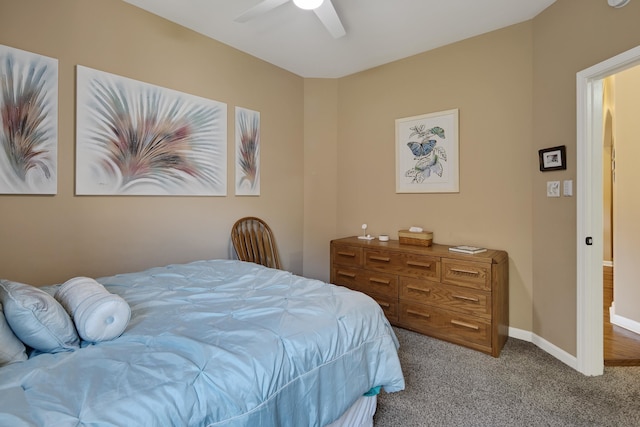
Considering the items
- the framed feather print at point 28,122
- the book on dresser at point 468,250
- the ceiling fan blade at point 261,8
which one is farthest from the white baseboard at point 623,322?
the framed feather print at point 28,122

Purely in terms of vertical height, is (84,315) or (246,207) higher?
(246,207)

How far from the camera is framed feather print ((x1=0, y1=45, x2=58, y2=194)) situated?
6.09 feet

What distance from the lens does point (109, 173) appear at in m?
2.27

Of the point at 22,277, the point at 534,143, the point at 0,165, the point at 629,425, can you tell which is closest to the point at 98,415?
the point at 22,277

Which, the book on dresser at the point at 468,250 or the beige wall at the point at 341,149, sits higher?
the beige wall at the point at 341,149

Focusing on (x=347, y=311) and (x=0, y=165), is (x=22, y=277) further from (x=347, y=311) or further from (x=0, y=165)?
(x=347, y=311)

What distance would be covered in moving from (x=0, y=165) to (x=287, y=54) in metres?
2.51

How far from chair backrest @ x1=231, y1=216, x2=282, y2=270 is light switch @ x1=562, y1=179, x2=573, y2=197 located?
2.60 m

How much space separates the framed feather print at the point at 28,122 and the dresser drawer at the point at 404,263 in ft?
8.31

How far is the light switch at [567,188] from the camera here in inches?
86.8

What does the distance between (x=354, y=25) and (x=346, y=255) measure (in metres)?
2.13

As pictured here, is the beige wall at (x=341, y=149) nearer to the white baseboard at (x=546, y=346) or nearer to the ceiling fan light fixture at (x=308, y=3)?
the white baseboard at (x=546, y=346)

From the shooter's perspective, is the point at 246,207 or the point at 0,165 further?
the point at 246,207

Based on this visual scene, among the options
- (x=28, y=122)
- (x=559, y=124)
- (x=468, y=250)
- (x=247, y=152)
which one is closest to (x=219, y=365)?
(x=28, y=122)
